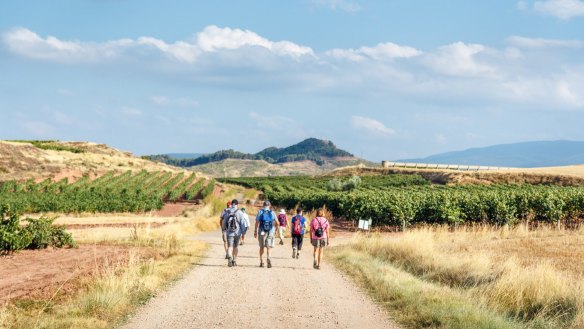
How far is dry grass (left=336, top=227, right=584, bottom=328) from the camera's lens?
491 inches

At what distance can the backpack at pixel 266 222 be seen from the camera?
1908 centimetres

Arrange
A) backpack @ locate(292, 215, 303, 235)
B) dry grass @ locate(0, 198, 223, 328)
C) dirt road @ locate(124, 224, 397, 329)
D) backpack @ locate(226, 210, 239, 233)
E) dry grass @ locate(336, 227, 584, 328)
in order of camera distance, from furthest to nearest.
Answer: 1. backpack @ locate(292, 215, 303, 235)
2. backpack @ locate(226, 210, 239, 233)
3. dry grass @ locate(336, 227, 584, 328)
4. dirt road @ locate(124, 224, 397, 329)
5. dry grass @ locate(0, 198, 223, 328)

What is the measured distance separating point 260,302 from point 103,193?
173ft

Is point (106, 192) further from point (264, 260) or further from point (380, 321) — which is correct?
point (380, 321)

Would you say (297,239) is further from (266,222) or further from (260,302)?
(260,302)

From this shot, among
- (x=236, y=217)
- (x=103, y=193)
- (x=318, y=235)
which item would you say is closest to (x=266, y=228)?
(x=236, y=217)

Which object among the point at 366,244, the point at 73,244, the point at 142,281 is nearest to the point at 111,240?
the point at 73,244

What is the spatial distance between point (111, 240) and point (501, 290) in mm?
18683

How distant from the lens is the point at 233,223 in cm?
1900

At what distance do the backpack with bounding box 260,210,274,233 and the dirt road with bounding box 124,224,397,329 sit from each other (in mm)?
1251

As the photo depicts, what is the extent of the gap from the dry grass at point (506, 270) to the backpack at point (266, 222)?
429 cm

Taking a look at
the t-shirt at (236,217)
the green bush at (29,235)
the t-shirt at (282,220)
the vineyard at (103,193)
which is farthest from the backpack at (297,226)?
the vineyard at (103,193)

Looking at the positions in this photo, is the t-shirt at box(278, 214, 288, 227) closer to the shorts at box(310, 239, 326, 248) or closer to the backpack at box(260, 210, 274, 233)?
the backpack at box(260, 210, 274, 233)

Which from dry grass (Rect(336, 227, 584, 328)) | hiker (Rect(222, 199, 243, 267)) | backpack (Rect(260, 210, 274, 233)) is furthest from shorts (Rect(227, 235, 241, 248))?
dry grass (Rect(336, 227, 584, 328))
